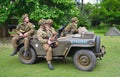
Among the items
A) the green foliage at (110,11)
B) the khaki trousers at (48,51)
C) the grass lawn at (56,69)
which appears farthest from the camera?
the green foliage at (110,11)

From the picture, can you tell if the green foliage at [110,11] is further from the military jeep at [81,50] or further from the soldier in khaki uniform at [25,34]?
the military jeep at [81,50]

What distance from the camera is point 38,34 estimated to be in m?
6.21

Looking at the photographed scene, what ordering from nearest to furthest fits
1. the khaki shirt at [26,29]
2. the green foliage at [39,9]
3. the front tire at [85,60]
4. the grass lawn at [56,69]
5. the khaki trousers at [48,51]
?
the grass lawn at [56,69] → the front tire at [85,60] → the khaki trousers at [48,51] → the khaki shirt at [26,29] → the green foliage at [39,9]

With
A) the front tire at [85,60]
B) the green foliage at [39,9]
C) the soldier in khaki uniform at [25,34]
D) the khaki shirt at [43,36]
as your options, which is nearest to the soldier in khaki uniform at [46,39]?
the khaki shirt at [43,36]

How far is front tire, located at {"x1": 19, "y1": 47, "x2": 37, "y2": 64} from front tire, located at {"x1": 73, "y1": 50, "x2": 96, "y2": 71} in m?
1.08

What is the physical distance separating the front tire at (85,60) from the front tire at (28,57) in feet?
3.54

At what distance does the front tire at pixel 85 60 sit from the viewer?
19.2 feet

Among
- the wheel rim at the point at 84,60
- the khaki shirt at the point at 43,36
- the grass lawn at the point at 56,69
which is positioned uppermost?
the khaki shirt at the point at 43,36

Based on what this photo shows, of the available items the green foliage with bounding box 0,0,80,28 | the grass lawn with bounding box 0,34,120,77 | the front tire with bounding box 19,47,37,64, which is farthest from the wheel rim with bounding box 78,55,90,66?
the green foliage with bounding box 0,0,80,28

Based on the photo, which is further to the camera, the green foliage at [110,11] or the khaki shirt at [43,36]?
the green foliage at [110,11]

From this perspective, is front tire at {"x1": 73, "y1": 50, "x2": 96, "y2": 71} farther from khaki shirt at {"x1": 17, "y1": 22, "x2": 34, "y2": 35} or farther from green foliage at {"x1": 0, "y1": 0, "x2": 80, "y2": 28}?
green foliage at {"x1": 0, "y1": 0, "x2": 80, "y2": 28}

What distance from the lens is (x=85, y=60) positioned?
19.4 ft

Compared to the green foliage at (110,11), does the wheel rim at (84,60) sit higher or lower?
lower

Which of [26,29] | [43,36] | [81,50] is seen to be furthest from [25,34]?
[81,50]
